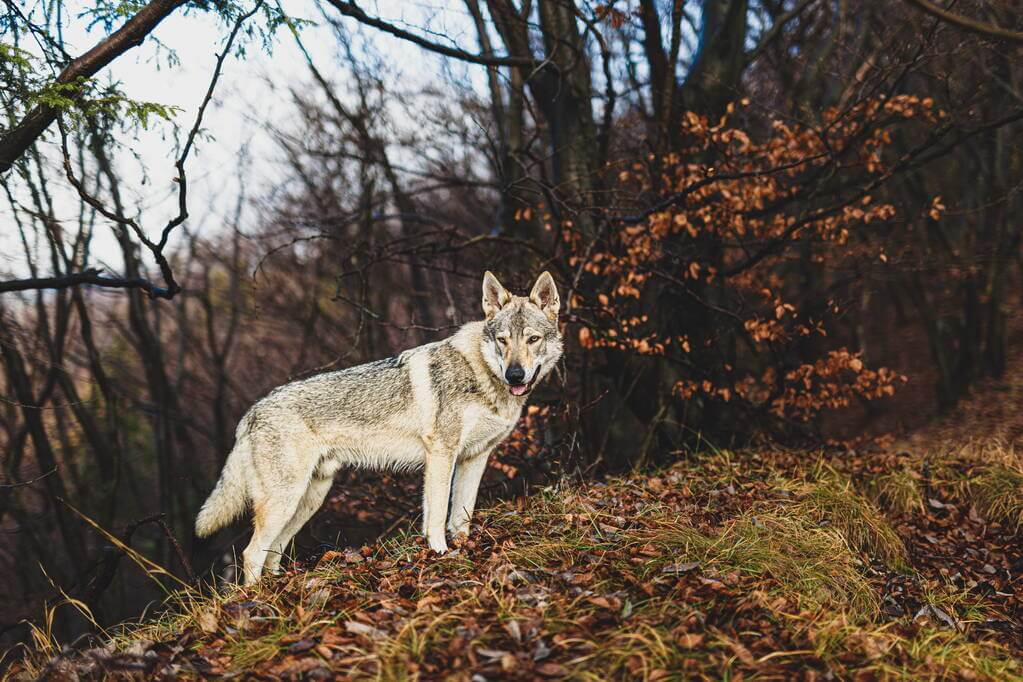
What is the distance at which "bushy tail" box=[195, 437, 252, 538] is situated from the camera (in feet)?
19.1

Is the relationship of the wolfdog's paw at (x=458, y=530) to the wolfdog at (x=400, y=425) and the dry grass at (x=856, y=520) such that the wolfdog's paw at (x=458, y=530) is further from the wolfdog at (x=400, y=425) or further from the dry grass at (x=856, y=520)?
the dry grass at (x=856, y=520)

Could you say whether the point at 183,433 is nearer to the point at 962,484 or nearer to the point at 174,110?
the point at 174,110

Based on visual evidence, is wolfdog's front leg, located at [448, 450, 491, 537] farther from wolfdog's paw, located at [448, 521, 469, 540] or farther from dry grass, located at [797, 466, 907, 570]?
dry grass, located at [797, 466, 907, 570]

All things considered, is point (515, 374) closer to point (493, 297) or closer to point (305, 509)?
point (493, 297)

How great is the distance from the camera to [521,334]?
573 cm

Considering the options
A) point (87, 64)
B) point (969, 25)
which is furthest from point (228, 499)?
point (969, 25)

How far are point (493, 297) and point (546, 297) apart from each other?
0.47 m

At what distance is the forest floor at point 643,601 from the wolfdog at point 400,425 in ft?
2.09

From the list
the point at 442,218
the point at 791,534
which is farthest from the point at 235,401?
the point at 791,534

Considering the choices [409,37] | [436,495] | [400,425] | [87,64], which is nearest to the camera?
[87,64]

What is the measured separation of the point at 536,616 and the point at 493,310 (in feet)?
9.50

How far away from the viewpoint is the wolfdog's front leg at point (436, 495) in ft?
18.2

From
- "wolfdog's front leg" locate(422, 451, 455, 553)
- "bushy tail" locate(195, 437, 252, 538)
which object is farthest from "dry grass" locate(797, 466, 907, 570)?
"bushy tail" locate(195, 437, 252, 538)

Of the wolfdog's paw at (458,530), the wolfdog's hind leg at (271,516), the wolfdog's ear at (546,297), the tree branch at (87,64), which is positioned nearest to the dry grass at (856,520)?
the wolfdog's ear at (546,297)
